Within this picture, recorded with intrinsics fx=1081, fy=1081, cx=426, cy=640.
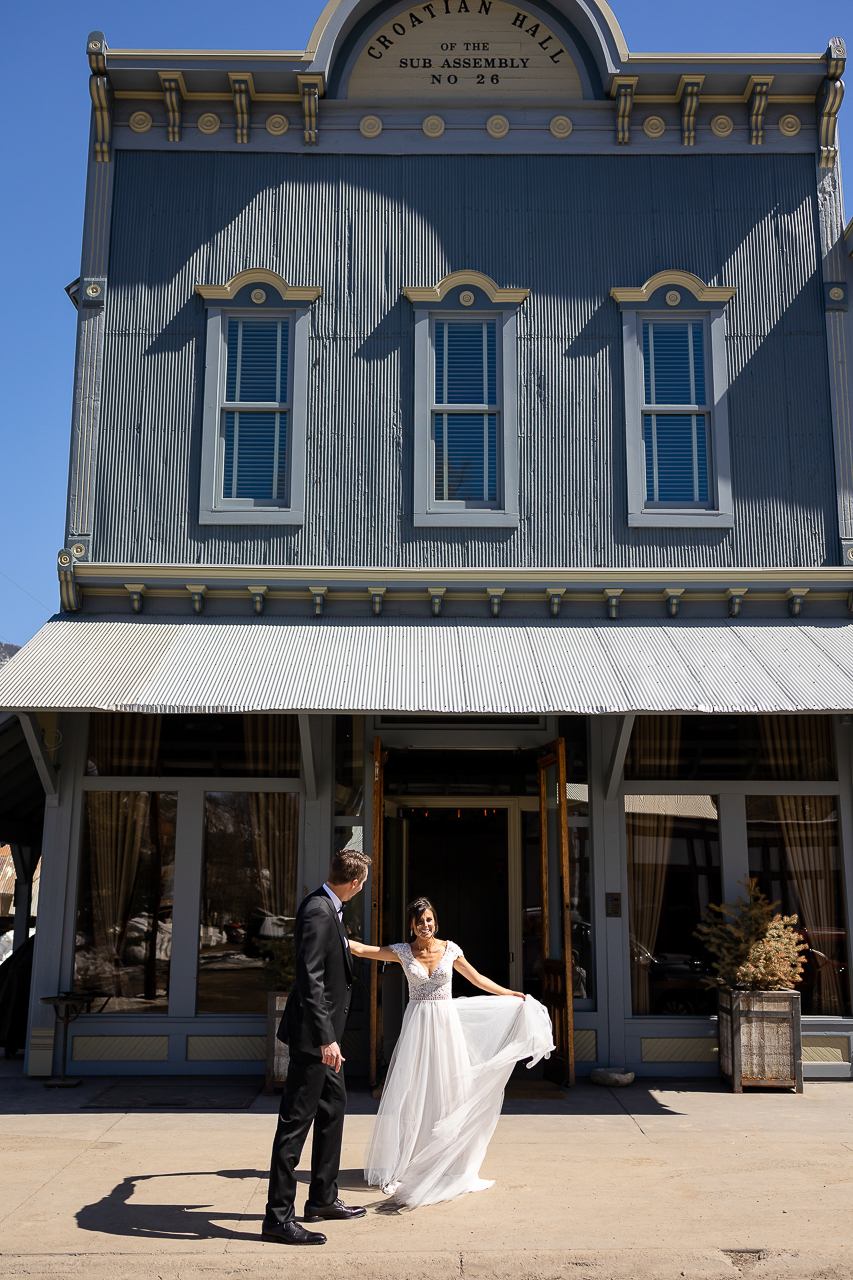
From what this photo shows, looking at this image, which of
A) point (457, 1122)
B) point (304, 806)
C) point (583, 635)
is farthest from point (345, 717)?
point (457, 1122)

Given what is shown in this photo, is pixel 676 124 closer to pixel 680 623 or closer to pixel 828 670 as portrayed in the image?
pixel 680 623

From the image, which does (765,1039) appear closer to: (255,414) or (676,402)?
(676,402)

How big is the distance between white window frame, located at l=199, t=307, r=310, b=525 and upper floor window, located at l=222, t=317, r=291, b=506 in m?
0.04

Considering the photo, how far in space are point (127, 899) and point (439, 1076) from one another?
4.63m

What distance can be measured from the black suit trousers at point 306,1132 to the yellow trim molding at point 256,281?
738 cm

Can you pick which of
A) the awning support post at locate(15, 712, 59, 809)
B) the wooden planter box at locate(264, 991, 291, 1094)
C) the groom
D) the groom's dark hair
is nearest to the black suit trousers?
the groom

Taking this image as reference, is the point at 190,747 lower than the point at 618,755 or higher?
higher

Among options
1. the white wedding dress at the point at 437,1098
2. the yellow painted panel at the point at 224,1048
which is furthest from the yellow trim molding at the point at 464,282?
the yellow painted panel at the point at 224,1048

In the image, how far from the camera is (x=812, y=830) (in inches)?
398

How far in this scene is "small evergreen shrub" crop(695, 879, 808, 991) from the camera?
9.20 meters

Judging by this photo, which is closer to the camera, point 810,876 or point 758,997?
point 758,997

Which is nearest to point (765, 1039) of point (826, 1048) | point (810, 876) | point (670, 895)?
point (826, 1048)

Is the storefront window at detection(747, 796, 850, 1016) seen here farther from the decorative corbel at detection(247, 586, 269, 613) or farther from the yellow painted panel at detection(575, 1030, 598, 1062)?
the decorative corbel at detection(247, 586, 269, 613)

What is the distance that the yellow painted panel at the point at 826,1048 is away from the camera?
9.59 metres
